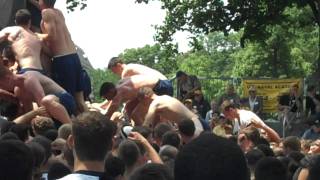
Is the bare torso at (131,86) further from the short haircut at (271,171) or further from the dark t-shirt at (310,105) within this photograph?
the dark t-shirt at (310,105)

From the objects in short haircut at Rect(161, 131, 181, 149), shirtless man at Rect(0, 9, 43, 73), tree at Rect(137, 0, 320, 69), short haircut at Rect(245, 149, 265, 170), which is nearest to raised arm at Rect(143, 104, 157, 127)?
shirtless man at Rect(0, 9, 43, 73)

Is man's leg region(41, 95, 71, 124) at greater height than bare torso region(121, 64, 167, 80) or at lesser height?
lesser

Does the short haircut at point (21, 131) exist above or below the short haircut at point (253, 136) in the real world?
above

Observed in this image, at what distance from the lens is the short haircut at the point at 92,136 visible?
398 cm

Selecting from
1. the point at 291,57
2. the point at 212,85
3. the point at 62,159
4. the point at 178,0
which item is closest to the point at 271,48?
the point at 291,57

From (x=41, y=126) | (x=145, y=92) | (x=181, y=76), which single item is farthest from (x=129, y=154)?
(x=181, y=76)

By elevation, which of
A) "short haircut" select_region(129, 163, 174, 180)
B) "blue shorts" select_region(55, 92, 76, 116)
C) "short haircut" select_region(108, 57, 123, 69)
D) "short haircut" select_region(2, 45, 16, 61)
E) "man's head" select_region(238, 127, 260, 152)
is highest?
"short haircut" select_region(2, 45, 16, 61)

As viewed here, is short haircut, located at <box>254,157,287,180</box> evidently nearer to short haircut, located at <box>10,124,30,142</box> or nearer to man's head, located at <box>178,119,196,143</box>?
short haircut, located at <box>10,124,30,142</box>

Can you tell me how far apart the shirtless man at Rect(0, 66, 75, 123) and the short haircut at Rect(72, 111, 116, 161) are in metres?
5.04

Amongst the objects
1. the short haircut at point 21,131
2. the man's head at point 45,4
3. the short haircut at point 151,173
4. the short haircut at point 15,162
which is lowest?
the short haircut at point 21,131

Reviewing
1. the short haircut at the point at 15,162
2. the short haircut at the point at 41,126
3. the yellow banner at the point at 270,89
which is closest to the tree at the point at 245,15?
the yellow banner at the point at 270,89

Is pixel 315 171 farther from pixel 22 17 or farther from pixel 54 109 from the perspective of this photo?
pixel 22 17

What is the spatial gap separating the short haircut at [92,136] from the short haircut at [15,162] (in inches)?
10.5

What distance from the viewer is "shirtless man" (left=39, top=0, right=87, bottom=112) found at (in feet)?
35.1
